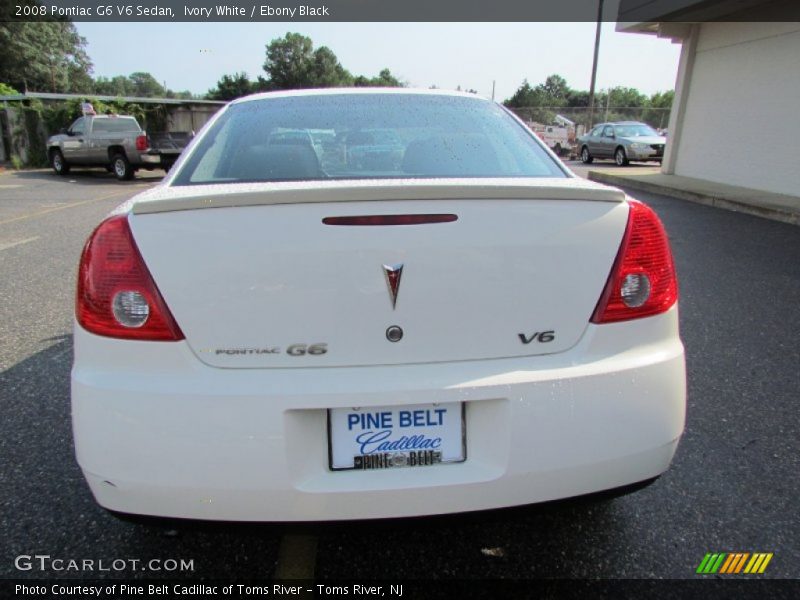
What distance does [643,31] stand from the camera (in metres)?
14.7

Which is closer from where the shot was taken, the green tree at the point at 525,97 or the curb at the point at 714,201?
the curb at the point at 714,201

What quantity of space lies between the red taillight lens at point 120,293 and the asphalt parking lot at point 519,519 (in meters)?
0.55

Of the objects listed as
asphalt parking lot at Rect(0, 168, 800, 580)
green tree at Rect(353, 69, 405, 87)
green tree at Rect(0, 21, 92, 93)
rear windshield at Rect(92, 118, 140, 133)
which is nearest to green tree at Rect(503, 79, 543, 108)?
green tree at Rect(353, 69, 405, 87)

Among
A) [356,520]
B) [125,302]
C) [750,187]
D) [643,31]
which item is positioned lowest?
[750,187]

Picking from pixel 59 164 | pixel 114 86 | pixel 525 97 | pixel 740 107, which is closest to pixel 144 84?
pixel 114 86

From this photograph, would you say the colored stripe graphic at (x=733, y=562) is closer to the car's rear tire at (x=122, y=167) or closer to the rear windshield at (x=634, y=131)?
the car's rear tire at (x=122, y=167)

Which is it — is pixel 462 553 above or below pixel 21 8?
below

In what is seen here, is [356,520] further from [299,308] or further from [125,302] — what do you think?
[125,302]

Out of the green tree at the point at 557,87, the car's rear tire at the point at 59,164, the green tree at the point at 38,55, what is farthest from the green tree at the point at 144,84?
the car's rear tire at the point at 59,164

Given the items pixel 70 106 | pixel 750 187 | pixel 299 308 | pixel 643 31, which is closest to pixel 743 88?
pixel 750 187

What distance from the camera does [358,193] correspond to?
1.55 metres

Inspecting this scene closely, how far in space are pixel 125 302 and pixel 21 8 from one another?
5421cm

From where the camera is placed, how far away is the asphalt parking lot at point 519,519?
188 cm

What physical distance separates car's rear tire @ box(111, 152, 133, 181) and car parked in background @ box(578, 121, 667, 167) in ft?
52.9
